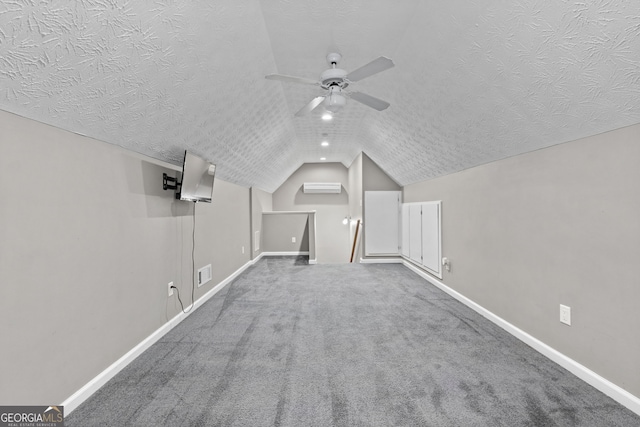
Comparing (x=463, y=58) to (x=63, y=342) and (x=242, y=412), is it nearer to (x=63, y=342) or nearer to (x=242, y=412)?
(x=242, y=412)

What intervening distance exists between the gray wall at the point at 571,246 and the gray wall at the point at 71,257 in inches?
130

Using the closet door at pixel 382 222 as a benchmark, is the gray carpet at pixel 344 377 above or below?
below

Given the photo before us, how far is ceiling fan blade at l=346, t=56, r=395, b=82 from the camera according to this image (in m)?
1.91

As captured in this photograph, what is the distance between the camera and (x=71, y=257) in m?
1.67

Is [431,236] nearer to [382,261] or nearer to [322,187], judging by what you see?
[382,261]

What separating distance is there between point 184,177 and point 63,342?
152 centimetres

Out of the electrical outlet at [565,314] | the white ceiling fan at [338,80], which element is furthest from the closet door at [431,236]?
the white ceiling fan at [338,80]

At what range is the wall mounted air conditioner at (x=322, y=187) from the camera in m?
8.23

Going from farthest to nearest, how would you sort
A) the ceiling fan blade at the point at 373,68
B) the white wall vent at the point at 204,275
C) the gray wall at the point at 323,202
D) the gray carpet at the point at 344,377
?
the gray wall at the point at 323,202 < the white wall vent at the point at 204,275 < the ceiling fan blade at the point at 373,68 < the gray carpet at the point at 344,377

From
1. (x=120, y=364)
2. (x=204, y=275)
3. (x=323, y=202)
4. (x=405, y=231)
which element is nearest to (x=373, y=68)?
(x=120, y=364)

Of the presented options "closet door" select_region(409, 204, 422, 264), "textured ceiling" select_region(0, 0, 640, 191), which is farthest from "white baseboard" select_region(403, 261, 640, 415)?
"closet door" select_region(409, 204, 422, 264)

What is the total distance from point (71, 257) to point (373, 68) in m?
2.31

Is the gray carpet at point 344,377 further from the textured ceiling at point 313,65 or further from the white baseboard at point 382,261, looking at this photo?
the white baseboard at point 382,261

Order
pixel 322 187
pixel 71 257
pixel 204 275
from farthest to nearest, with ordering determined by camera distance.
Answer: pixel 322 187, pixel 204 275, pixel 71 257
